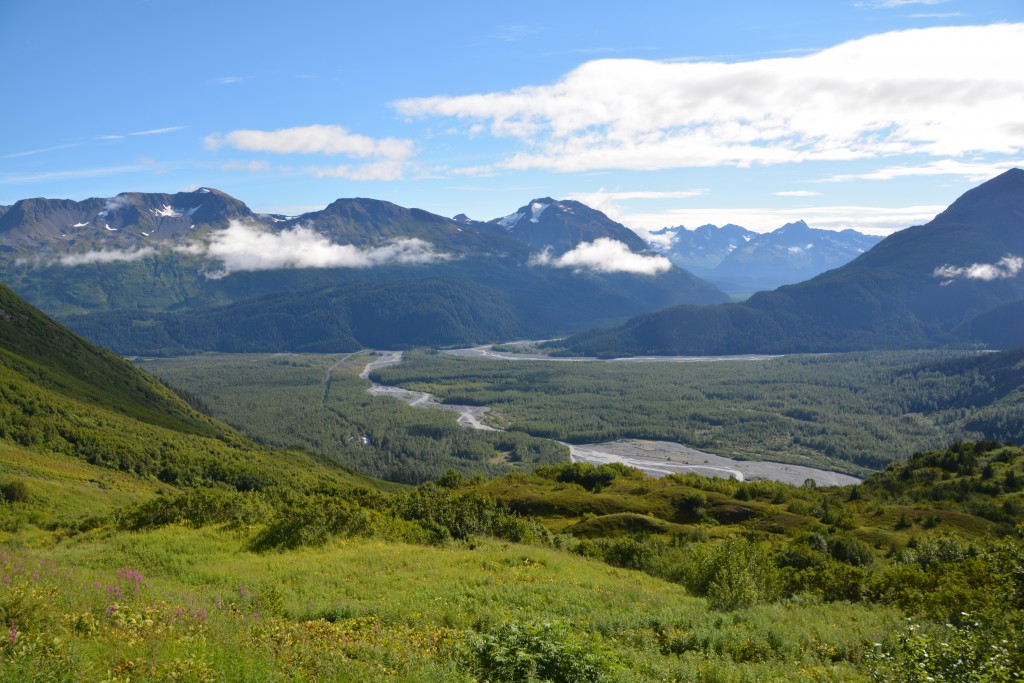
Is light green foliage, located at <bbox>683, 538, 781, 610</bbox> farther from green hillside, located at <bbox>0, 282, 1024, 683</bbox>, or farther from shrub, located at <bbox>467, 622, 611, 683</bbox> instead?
shrub, located at <bbox>467, 622, 611, 683</bbox>

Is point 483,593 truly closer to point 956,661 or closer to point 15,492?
point 956,661

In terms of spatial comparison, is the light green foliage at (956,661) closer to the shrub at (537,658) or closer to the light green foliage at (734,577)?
the shrub at (537,658)

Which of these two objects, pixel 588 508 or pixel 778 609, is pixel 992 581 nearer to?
pixel 778 609

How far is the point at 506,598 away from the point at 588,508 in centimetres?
5458

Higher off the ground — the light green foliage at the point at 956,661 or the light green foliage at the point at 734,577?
the light green foliage at the point at 956,661

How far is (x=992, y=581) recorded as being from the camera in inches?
1208

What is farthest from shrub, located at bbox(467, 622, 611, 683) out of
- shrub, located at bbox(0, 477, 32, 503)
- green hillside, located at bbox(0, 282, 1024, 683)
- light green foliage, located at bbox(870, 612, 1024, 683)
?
shrub, located at bbox(0, 477, 32, 503)

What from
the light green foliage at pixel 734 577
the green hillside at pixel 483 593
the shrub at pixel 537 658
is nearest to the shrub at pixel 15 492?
the green hillside at pixel 483 593

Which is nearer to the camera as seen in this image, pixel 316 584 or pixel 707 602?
pixel 316 584

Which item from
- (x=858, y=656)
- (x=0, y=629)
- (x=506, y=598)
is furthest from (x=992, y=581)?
(x=0, y=629)

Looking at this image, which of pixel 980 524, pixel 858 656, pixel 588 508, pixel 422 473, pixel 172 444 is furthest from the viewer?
pixel 422 473

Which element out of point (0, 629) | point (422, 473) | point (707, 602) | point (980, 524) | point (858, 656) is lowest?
point (422, 473)

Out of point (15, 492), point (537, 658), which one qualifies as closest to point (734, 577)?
point (537, 658)

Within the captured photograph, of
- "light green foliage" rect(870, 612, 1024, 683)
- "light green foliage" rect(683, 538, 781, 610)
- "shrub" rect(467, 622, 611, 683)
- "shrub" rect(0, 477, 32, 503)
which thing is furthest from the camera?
"shrub" rect(0, 477, 32, 503)
